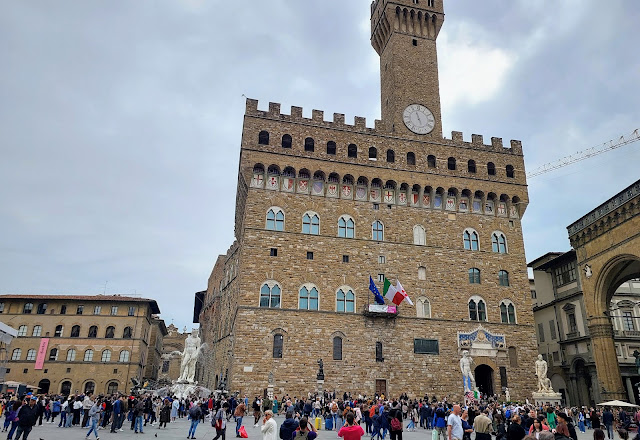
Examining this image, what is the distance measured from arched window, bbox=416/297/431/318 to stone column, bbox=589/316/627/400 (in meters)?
9.47

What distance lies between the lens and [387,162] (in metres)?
35.1

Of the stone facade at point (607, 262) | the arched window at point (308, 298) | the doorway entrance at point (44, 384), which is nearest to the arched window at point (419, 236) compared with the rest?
the arched window at point (308, 298)

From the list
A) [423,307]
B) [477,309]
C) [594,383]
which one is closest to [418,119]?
[423,307]

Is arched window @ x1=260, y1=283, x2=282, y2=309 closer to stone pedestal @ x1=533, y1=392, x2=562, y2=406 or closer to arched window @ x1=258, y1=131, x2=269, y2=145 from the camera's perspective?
arched window @ x1=258, y1=131, x2=269, y2=145

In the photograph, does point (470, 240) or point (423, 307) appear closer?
point (423, 307)

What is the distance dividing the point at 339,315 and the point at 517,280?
13.7 m

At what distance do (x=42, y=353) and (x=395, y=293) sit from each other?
35876mm

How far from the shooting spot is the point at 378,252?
33.0 meters

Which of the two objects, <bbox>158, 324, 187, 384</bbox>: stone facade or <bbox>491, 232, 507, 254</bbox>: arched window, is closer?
<bbox>491, 232, 507, 254</bbox>: arched window

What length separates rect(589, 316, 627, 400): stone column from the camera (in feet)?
86.4

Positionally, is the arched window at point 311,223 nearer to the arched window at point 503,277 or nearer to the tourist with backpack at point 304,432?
the arched window at point 503,277

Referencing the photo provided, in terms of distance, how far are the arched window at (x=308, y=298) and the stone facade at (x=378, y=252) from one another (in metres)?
0.13

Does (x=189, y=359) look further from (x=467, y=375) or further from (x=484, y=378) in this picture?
(x=484, y=378)

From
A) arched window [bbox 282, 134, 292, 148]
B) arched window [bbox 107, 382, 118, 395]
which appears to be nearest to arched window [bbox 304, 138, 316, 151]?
arched window [bbox 282, 134, 292, 148]
